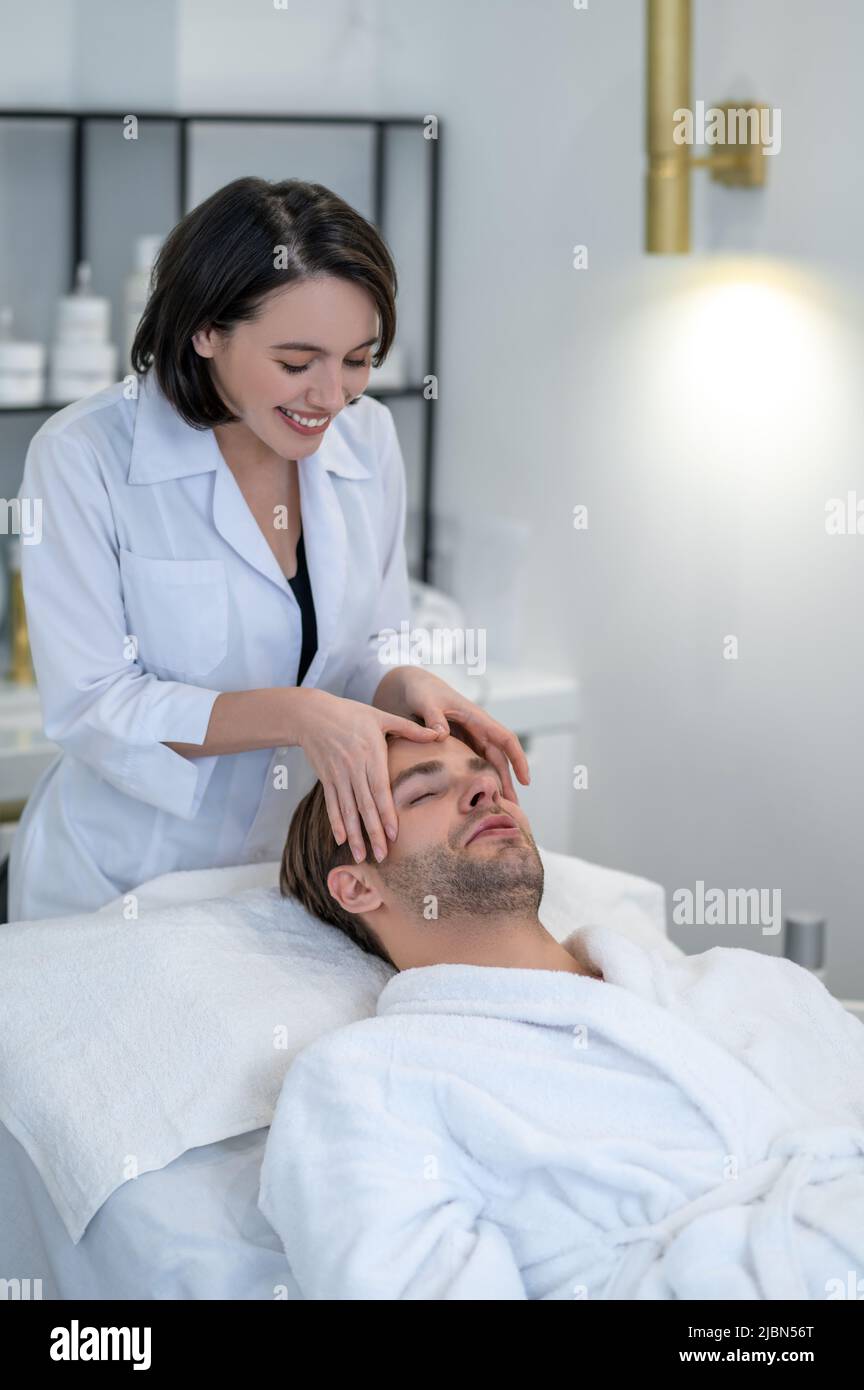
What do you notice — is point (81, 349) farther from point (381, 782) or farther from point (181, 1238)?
point (181, 1238)

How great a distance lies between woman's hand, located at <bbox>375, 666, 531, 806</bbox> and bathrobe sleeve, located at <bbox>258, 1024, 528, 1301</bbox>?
40 cm

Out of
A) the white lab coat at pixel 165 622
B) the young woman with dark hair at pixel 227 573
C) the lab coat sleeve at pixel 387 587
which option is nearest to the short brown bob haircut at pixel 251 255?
the young woman with dark hair at pixel 227 573

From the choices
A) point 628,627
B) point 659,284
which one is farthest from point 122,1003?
point 659,284

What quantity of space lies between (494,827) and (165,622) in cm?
41

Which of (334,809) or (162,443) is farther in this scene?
(162,443)

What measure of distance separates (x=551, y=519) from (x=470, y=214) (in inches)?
22.5

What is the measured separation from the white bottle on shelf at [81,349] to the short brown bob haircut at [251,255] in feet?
3.40

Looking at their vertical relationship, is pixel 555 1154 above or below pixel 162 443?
below

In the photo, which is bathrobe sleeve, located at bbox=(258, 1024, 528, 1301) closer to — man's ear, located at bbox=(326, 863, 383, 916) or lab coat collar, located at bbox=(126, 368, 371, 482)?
man's ear, located at bbox=(326, 863, 383, 916)

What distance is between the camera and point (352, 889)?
4.84 feet

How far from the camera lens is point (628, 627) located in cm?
247

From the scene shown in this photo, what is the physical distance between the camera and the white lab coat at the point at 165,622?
4.91 feet

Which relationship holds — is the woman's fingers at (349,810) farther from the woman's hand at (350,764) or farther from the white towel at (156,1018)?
the white towel at (156,1018)

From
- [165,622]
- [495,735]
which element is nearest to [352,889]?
[495,735]
